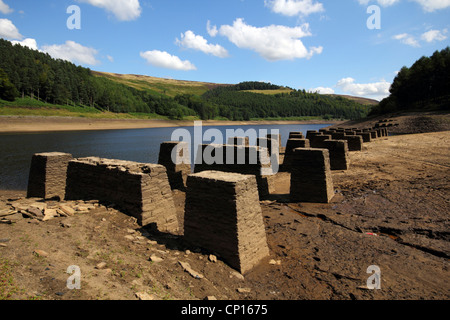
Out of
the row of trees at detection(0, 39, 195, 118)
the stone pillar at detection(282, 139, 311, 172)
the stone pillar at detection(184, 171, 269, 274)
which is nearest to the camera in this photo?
the stone pillar at detection(184, 171, 269, 274)

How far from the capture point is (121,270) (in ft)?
17.1

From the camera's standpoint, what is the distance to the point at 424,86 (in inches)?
2196

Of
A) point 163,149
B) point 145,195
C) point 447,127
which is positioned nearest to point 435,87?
point 447,127

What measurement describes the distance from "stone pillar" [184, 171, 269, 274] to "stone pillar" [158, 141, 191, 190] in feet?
21.9

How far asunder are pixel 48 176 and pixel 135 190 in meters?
6.43

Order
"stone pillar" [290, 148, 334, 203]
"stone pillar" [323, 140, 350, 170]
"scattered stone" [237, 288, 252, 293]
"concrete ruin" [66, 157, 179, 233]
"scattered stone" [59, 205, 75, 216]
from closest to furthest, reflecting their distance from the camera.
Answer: "scattered stone" [237, 288, 252, 293] → "scattered stone" [59, 205, 75, 216] → "concrete ruin" [66, 157, 179, 233] → "stone pillar" [290, 148, 334, 203] → "stone pillar" [323, 140, 350, 170]

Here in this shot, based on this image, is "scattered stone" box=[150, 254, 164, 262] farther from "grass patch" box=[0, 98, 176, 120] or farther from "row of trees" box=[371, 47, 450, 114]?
"grass patch" box=[0, 98, 176, 120]

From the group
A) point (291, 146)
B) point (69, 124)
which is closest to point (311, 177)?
point (291, 146)

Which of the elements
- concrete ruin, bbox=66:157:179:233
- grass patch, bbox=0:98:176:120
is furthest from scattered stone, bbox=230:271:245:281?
grass patch, bbox=0:98:176:120

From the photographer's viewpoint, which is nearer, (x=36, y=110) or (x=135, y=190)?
(x=135, y=190)

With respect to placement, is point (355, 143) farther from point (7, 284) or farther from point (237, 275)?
point (7, 284)

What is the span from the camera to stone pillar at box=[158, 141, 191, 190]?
43.8ft
